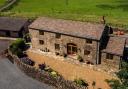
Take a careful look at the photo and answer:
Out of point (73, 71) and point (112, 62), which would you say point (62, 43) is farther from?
point (112, 62)

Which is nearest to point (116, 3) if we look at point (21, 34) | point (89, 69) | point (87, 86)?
point (21, 34)

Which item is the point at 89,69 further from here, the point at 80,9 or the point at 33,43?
the point at 80,9

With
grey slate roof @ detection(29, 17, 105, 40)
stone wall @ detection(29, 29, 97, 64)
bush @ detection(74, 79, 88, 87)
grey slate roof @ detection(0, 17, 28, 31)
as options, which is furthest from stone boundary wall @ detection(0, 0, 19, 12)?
bush @ detection(74, 79, 88, 87)

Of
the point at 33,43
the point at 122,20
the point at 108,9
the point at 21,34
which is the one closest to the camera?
the point at 33,43

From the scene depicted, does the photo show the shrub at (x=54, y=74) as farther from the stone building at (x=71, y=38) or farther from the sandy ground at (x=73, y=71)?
the stone building at (x=71, y=38)

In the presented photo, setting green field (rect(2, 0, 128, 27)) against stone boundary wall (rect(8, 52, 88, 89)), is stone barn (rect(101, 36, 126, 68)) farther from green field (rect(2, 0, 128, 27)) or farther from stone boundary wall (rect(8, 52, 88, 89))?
green field (rect(2, 0, 128, 27))

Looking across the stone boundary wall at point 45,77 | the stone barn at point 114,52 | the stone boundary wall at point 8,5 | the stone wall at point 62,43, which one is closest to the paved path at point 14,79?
the stone boundary wall at point 45,77

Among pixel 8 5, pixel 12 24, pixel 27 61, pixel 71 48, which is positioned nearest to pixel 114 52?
pixel 71 48
